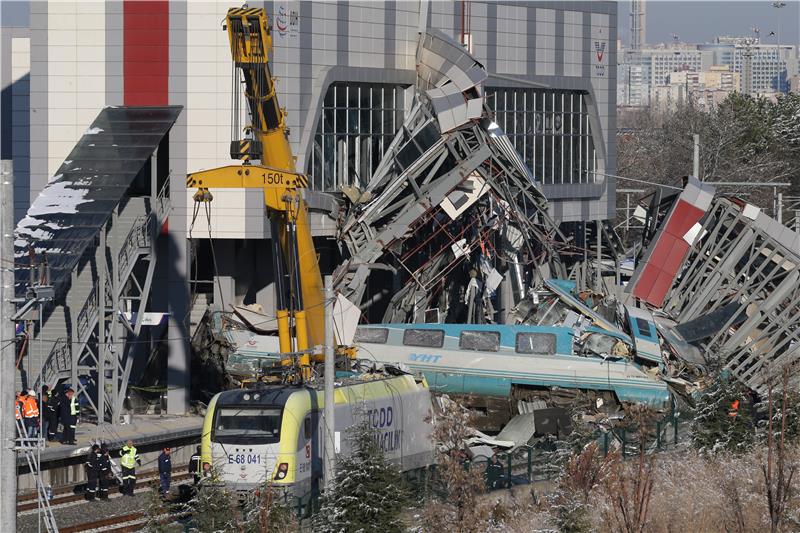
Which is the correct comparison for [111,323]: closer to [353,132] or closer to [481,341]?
[481,341]

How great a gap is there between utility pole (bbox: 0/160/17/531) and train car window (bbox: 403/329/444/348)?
2265 cm

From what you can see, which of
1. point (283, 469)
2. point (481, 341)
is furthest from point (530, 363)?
point (283, 469)

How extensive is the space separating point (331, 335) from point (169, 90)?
64.9ft

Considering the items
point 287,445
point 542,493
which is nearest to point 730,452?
point 542,493

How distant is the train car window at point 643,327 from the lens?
4256 cm

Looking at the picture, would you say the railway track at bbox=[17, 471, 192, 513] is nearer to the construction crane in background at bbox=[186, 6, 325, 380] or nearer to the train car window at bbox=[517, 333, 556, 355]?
the construction crane in background at bbox=[186, 6, 325, 380]

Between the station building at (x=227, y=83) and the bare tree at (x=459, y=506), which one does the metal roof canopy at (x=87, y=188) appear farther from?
the bare tree at (x=459, y=506)

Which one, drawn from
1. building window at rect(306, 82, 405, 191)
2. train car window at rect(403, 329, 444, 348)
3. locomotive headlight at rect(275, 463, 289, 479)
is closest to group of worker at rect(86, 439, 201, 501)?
locomotive headlight at rect(275, 463, 289, 479)

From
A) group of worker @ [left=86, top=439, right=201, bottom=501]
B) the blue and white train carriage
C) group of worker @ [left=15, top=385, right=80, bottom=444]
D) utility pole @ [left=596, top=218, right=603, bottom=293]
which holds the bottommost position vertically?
group of worker @ [left=86, top=439, right=201, bottom=501]

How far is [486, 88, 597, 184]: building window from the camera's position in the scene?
6056 centimetres

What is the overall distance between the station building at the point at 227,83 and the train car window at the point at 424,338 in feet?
23.7

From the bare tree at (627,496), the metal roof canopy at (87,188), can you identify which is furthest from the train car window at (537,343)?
the metal roof canopy at (87,188)

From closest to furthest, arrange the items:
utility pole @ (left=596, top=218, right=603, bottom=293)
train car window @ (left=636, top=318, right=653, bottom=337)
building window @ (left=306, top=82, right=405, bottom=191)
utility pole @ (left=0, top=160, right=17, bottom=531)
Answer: utility pole @ (left=0, top=160, right=17, bottom=531)
train car window @ (left=636, top=318, right=653, bottom=337)
building window @ (left=306, top=82, right=405, bottom=191)
utility pole @ (left=596, top=218, right=603, bottom=293)

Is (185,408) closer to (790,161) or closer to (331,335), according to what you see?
(331,335)
